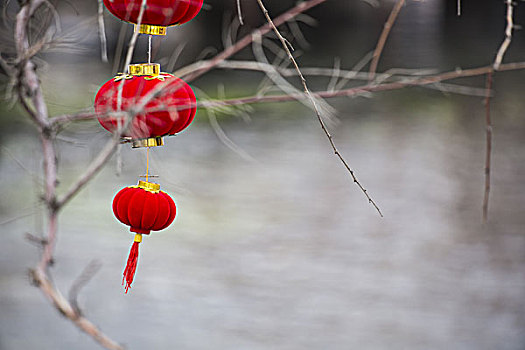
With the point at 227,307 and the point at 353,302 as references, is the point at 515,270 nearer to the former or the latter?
the point at 353,302

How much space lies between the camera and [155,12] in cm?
74

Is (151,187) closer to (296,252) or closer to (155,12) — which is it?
(155,12)

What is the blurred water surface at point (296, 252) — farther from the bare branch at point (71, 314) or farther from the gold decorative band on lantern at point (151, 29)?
the bare branch at point (71, 314)

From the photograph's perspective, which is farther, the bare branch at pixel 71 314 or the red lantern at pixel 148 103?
the red lantern at pixel 148 103

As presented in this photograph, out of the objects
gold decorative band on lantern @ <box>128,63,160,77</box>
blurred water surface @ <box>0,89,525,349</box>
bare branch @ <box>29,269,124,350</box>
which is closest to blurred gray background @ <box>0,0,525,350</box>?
blurred water surface @ <box>0,89,525,349</box>

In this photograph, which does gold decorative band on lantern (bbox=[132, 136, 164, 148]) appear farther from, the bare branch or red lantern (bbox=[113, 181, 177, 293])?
the bare branch

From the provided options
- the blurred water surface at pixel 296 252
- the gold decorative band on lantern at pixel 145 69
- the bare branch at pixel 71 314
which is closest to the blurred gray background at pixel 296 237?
the blurred water surface at pixel 296 252

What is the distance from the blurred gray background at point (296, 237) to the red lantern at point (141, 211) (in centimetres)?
23

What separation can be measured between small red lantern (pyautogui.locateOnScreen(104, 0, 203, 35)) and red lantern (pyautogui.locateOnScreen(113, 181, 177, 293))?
0.20 meters

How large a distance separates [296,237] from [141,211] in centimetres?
195

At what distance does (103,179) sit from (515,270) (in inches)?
77.5

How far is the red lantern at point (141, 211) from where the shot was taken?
829 millimetres

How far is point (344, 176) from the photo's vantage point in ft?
11.1

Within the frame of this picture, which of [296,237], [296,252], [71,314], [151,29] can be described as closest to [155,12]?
[151,29]
